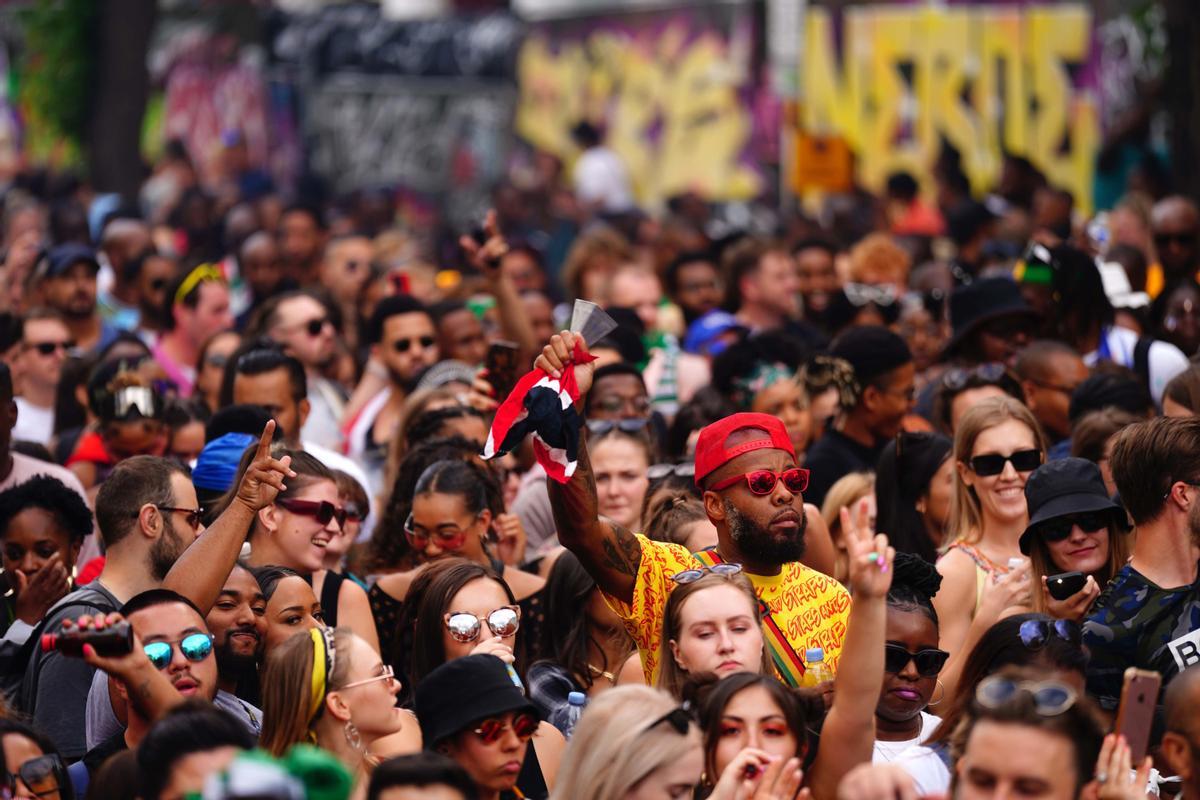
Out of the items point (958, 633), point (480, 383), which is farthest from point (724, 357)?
point (958, 633)

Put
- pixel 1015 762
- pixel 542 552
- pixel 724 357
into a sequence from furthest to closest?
pixel 724 357
pixel 542 552
pixel 1015 762

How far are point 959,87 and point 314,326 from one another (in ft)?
41.1

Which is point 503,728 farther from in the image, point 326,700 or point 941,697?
point 941,697

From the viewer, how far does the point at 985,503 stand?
23.9 feet

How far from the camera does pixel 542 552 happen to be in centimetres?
827

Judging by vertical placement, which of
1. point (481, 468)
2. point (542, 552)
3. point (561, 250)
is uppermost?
point (481, 468)

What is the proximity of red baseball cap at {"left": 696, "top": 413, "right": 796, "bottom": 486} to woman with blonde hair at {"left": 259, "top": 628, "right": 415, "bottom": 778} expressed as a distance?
1333mm

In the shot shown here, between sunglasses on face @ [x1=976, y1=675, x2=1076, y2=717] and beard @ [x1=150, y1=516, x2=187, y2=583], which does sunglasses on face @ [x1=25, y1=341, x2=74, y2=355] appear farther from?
sunglasses on face @ [x1=976, y1=675, x2=1076, y2=717]

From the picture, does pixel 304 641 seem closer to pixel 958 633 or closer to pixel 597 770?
pixel 597 770

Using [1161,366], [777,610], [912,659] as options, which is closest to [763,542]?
Answer: [777,610]

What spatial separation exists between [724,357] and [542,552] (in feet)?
5.96

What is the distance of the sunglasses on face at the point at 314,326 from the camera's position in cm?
1052

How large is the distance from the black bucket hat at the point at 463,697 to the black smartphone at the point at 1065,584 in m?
1.71

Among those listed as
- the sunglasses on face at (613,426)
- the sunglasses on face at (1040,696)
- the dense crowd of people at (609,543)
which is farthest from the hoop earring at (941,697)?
the sunglasses on face at (613,426)
